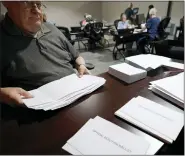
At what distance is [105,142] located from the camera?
0.53 m

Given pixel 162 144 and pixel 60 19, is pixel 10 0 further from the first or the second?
pixel 60 19

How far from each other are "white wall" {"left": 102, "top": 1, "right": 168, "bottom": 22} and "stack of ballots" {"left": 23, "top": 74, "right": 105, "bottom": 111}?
598 cm

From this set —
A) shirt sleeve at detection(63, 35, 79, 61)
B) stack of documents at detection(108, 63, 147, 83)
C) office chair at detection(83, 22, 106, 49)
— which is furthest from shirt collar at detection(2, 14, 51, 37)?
office chair at detection(83, 22, 106, 49)

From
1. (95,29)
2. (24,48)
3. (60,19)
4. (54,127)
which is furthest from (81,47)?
(54,127)

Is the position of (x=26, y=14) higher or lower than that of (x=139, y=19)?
higher

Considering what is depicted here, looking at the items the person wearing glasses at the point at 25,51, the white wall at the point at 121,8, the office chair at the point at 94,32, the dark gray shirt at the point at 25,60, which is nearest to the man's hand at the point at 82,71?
the person wearing glasses at the point at 25,51

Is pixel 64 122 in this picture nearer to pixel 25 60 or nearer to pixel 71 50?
pixel 25 60

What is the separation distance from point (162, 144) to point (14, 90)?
60 cm

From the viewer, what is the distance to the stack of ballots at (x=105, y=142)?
1.66ft

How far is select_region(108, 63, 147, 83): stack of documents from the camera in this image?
92 cm

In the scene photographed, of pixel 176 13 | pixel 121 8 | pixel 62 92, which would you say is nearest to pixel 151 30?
pixel 176 13

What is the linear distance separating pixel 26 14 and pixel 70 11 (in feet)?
23.5

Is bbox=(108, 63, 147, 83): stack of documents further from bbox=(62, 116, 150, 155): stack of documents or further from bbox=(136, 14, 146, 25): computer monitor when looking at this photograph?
bbox=(136, 14, 146, 25): computer monitor

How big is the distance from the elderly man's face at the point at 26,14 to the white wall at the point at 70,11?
6533 millimetres
